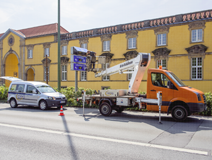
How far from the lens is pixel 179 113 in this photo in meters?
9.39

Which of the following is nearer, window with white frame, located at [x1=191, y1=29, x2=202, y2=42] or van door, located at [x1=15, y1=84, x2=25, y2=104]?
van door, located at [x1=15, y1=84, x2=25, y2=104]

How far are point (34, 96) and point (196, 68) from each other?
54.9 feet

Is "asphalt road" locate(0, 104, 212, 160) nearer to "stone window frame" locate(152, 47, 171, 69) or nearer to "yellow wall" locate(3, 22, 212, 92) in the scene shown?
"yellow wall" locate(3, 22, 212, 92)

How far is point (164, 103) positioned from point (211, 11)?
15799 millimetres

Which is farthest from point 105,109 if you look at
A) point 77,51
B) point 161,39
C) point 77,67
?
point 161,39

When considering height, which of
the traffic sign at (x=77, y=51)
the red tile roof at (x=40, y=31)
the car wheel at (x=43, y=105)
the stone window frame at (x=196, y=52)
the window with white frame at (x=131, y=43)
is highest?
the red tile roof at (x=40, y=31)

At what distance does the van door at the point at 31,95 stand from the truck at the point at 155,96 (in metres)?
4.57

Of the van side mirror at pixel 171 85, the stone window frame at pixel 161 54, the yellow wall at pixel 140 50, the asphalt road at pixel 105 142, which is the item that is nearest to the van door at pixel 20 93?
the asphalt road at pixel 105 142

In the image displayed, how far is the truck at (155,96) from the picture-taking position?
30.4ft

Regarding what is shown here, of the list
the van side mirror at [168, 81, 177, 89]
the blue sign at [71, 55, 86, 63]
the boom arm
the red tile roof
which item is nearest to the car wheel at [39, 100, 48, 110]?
the blue sign at [71, 55, 86, 63]

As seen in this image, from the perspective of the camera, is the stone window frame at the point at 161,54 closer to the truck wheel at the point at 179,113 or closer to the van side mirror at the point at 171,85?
the van side mirror at the point at 171,85

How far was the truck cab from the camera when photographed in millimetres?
9148

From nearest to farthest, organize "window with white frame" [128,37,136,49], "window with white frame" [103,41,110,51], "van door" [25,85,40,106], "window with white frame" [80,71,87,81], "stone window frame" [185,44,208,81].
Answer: "van door" [25,85,40,106]
"stone window frame" [185,44,208,81]
"window with white frame" [128,37,136,49]
"window with white frame" [103,41,110,51]
"window with white frame" [80,71,87,81]

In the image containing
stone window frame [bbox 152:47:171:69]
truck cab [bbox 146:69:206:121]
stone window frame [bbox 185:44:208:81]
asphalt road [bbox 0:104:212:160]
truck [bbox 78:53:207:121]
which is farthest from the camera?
stone window frame [bbox 152:47:171:69]
